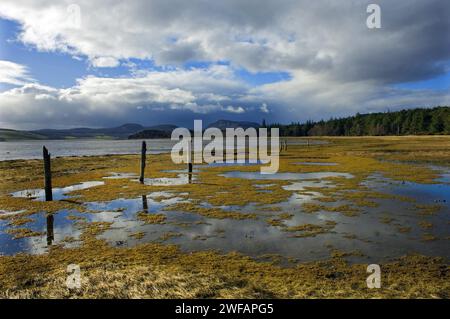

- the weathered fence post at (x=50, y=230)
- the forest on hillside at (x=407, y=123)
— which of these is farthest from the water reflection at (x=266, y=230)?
the forest on hillside at (x=407, y=123)

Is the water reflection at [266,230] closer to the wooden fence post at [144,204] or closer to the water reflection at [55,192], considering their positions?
the wooden fence post at [144,204]

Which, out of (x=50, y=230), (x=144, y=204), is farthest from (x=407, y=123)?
(x=50, y=230)

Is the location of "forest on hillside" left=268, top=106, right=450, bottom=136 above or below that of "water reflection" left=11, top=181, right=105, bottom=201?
above

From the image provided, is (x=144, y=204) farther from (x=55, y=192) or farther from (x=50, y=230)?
(x=55, y=192)

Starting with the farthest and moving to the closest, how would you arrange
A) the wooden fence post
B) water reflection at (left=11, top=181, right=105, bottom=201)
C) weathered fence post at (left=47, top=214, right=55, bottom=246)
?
water reflection at (left=11, top=181, right=105, bottom=201), the wooden fence post, weathered fence post at (left=47, top=214, right=55, bottom=246)

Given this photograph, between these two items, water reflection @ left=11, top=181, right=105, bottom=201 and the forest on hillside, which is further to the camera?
the forest on hillside

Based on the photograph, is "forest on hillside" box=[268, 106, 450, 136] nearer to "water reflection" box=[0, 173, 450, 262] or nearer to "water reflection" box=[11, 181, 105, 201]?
"water reflection" box=[0, 173, 450, 262]

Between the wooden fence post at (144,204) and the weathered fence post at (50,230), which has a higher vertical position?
the wooden fence post at (144,204)

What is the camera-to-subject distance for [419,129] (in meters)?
150

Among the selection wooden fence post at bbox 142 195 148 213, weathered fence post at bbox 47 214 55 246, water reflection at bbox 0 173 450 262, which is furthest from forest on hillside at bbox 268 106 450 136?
weathered fence post at bbox 47 214 55 246
